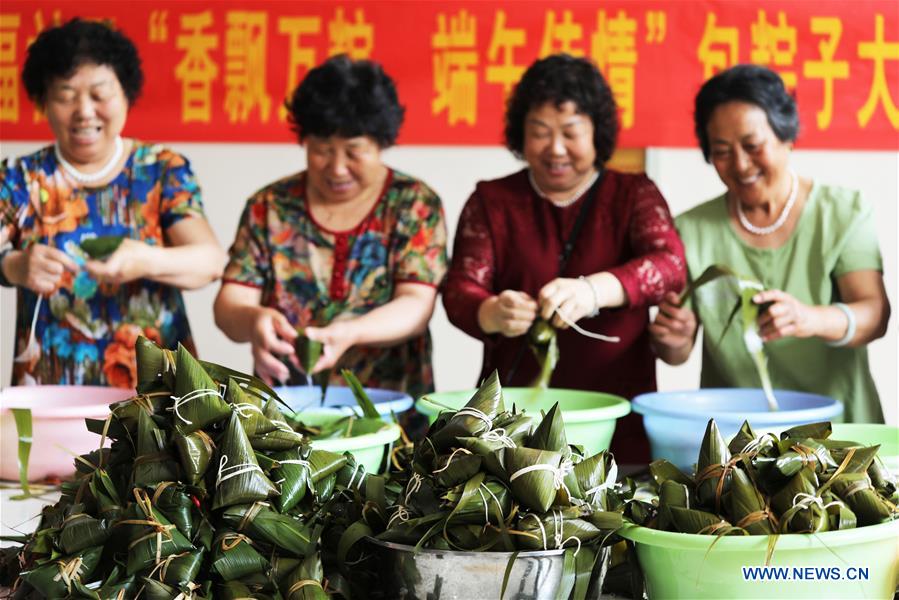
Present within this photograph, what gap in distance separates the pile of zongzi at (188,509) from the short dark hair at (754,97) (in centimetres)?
172

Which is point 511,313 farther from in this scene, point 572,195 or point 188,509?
point 188,509

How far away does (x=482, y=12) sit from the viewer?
2848 mm

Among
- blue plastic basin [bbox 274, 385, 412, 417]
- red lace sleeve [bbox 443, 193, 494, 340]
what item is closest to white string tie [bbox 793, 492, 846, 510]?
blue plastic basin [bbox 274, 385, 412, 417]

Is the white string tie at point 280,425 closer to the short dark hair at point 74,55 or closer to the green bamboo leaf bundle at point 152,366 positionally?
the green bamboo leaf bundle at point 152,366

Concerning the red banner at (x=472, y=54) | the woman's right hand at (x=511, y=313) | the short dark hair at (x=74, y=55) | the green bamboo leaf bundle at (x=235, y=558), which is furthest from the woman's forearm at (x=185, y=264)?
the green bamboo leaf bundle at (x=235, y=558)

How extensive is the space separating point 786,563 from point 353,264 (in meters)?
1.66

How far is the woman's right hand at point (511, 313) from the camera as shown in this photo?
2.01 meters

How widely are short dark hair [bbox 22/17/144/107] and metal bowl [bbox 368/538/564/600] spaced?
1.98 metres

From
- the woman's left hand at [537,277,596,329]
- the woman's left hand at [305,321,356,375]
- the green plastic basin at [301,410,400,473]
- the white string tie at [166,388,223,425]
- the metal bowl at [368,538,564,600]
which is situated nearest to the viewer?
the metal bowl at [368,538,564,600]

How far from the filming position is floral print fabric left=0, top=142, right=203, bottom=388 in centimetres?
247

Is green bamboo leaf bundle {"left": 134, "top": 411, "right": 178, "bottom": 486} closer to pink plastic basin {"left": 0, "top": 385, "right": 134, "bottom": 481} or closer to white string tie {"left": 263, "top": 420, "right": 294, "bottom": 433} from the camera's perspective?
white string tie {"left": 263, "top": 420, "right": 294, "bottom": 433}

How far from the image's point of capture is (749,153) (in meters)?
2.37

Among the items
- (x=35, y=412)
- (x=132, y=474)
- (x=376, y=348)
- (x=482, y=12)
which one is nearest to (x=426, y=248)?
(x=376, y=348)

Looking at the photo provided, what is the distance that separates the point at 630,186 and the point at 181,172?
1153 millimetres
